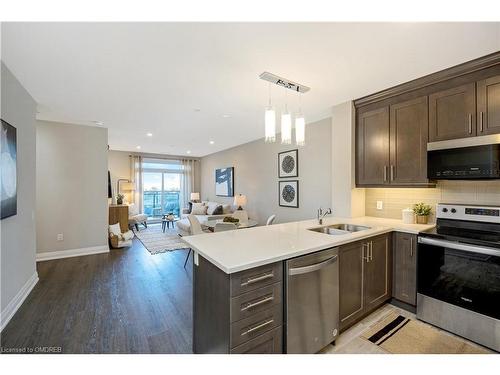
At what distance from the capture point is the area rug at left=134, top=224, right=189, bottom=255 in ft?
15.9

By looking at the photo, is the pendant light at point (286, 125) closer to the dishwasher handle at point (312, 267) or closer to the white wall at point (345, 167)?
the dishwasher handle at point (312, 267)

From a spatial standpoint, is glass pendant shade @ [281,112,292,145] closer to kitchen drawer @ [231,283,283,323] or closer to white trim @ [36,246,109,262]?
kitchen drawer @ [231,283,283,323]

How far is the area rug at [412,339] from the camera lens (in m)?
1.84

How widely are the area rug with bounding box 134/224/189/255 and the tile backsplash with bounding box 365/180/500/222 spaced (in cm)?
332

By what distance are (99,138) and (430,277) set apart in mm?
5691

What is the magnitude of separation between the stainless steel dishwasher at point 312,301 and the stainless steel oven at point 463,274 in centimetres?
106

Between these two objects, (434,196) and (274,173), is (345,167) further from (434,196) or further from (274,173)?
(274,173)

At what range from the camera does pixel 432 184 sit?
2.46 meters

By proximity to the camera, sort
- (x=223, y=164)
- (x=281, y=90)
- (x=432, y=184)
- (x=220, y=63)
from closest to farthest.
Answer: (x=220, y=63) < (x=432, y=184) < (x=281, y=90) < (x=223, y=164)

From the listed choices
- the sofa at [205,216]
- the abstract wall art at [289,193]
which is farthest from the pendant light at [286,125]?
the sofa at [205,216]

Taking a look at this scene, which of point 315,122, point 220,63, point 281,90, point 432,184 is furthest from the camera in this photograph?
point 315,122

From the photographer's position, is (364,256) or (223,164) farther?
(223,164)
